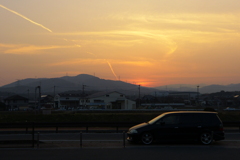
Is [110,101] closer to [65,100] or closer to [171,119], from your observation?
[65,100]

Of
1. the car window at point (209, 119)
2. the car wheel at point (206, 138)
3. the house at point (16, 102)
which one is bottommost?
the car wheel at point (206, 138)

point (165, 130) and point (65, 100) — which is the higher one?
point (65, 100)

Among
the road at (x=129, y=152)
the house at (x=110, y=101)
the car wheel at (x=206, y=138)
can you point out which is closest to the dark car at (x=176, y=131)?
the car wheel at (x=206, y=138)

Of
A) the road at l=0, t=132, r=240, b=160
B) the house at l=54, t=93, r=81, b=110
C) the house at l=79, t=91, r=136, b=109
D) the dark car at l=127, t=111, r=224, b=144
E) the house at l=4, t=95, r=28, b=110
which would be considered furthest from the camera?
the house at l=54, t=93, r=81, b=110

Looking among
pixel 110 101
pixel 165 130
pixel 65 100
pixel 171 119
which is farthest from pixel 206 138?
pixel 65 100

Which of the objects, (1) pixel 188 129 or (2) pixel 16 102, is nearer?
(1) pixel 188 129

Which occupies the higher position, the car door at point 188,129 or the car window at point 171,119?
the car window at point 171,119

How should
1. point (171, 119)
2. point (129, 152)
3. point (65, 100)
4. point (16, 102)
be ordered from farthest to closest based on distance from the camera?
point (65, 100) < point (16, 102) < point (171, 119) < point (129, 152)

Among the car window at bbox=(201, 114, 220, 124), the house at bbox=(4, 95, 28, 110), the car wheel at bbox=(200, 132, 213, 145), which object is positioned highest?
the house at bbox=(4, 95, 28, 110)

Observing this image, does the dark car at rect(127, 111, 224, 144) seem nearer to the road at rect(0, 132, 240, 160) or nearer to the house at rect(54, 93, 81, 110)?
the road at rect(0, 132, 240, 160)

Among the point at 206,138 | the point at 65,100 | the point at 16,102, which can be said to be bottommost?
the point at 206,138

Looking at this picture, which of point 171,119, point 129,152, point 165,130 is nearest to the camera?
point 129,152

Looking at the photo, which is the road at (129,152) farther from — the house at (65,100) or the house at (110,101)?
the house at (65,100)

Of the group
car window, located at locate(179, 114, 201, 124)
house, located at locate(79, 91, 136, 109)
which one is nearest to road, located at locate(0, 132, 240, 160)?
car window, located at locate(179, 114, 201, 124)
